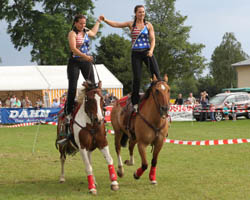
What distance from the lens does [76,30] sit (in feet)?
26.7

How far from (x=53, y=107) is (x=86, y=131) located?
67.1 ft

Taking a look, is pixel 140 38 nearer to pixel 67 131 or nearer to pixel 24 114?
pixel 67 131

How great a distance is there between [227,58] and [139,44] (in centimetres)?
9150

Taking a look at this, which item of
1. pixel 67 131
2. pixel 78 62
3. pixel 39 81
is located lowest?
pixel 67 131

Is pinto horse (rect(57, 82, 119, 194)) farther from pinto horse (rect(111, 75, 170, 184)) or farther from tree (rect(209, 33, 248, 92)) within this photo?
tree (rect(209, 33, 248, 92))

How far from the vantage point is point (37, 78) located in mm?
31516

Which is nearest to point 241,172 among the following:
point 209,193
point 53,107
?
point 209,193

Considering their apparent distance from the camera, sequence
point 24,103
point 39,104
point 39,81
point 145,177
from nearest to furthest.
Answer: point 145,177 → point 39,104 → point 24,103 → point 39,81

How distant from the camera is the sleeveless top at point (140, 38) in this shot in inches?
336

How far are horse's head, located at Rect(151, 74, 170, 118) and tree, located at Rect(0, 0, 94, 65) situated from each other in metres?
35.5

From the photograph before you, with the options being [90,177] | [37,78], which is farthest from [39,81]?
[90,177]

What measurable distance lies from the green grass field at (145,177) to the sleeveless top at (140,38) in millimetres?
2774

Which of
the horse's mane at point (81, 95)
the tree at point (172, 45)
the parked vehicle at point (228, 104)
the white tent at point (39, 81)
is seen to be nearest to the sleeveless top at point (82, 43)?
the horse's mane at point (81, 95)

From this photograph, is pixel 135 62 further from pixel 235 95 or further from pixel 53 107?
pixel 235 95
